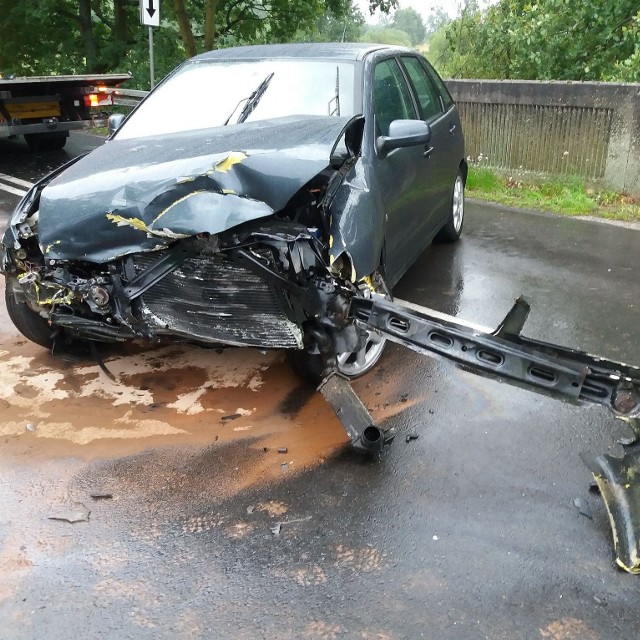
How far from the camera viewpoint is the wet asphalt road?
101 inches

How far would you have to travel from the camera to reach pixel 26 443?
3658 mm

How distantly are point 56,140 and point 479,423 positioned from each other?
37.5 ft

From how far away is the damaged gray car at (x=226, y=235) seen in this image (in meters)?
3.29

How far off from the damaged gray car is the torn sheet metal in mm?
1318

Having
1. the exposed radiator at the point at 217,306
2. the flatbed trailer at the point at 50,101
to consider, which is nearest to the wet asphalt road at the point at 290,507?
the exposed radiator at the point at 217,306

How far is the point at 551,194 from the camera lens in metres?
8.73

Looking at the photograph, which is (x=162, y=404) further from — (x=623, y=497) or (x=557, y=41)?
(x=557, y=41)

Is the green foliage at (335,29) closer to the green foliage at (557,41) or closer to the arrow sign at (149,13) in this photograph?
the green foliage at (557,41)

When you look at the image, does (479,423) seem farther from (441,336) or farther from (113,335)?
(113,335)

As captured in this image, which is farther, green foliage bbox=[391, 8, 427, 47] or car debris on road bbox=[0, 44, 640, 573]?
green foliage bbox=[391, 8, 427, 47]

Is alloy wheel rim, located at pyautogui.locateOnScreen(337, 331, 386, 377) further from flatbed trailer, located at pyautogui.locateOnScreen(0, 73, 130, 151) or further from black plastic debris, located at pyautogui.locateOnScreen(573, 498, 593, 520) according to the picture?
flatbed trailer, located at pyautogui.locateOnScreen(0, 73, 130, 151)

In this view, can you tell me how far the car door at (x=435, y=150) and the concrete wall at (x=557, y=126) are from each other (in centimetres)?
289

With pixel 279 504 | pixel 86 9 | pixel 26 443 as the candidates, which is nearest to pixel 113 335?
pixel 26 443

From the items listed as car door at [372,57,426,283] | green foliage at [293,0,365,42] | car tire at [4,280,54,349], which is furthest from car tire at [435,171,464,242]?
green foliage at [293,0,365,42]
